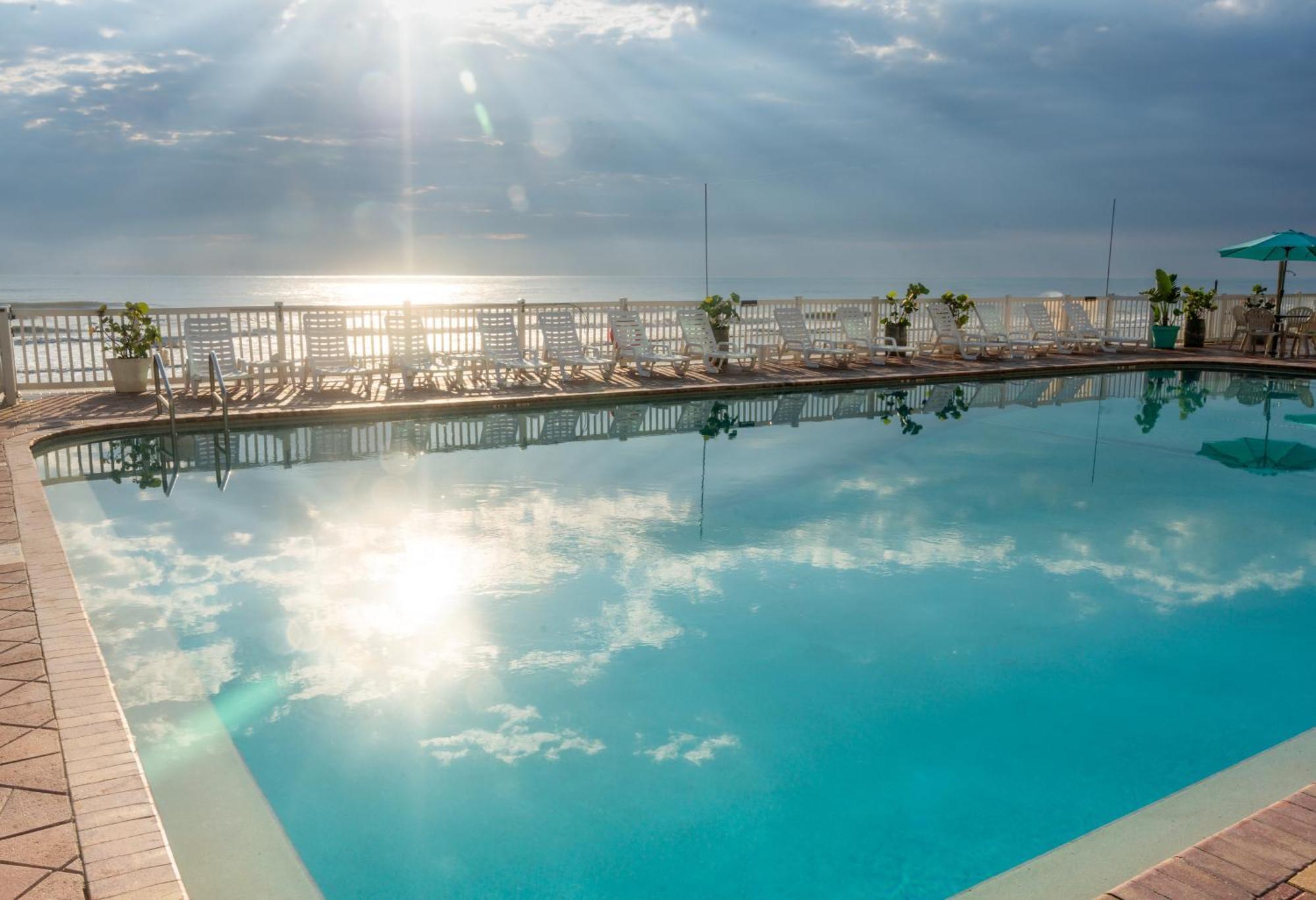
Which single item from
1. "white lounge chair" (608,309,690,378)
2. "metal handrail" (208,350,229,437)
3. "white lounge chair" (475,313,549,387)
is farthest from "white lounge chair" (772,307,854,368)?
"metal handrail" (208,350,229,437)

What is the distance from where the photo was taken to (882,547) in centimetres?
649

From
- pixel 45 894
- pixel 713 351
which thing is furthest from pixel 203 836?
pixel 713 351

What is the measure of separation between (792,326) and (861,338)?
1.39 m

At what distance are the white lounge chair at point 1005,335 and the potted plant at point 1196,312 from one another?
3.33 m

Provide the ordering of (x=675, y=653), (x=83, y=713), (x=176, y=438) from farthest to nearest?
(x=176, y=438)
(x=675, y=653)
(x=83, y=713)

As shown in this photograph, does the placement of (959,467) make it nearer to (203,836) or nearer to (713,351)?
(713,351)

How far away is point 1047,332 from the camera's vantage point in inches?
683

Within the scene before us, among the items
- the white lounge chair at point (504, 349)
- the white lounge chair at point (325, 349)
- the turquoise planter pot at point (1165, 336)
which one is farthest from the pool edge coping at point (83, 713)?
the turquoise planter pot at point (1165, 336)

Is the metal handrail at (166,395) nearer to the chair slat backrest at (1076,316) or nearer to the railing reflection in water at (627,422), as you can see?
the railing reflection in water at (627,422)

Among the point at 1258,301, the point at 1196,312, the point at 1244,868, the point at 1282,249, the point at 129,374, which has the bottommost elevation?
the point at 1244,868

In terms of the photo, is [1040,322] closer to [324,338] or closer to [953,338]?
[953,338]

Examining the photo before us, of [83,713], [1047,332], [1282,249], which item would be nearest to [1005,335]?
→ [1047,332]

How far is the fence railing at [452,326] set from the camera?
1129 cm

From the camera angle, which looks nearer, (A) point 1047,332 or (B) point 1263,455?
(B) point 1263,455
